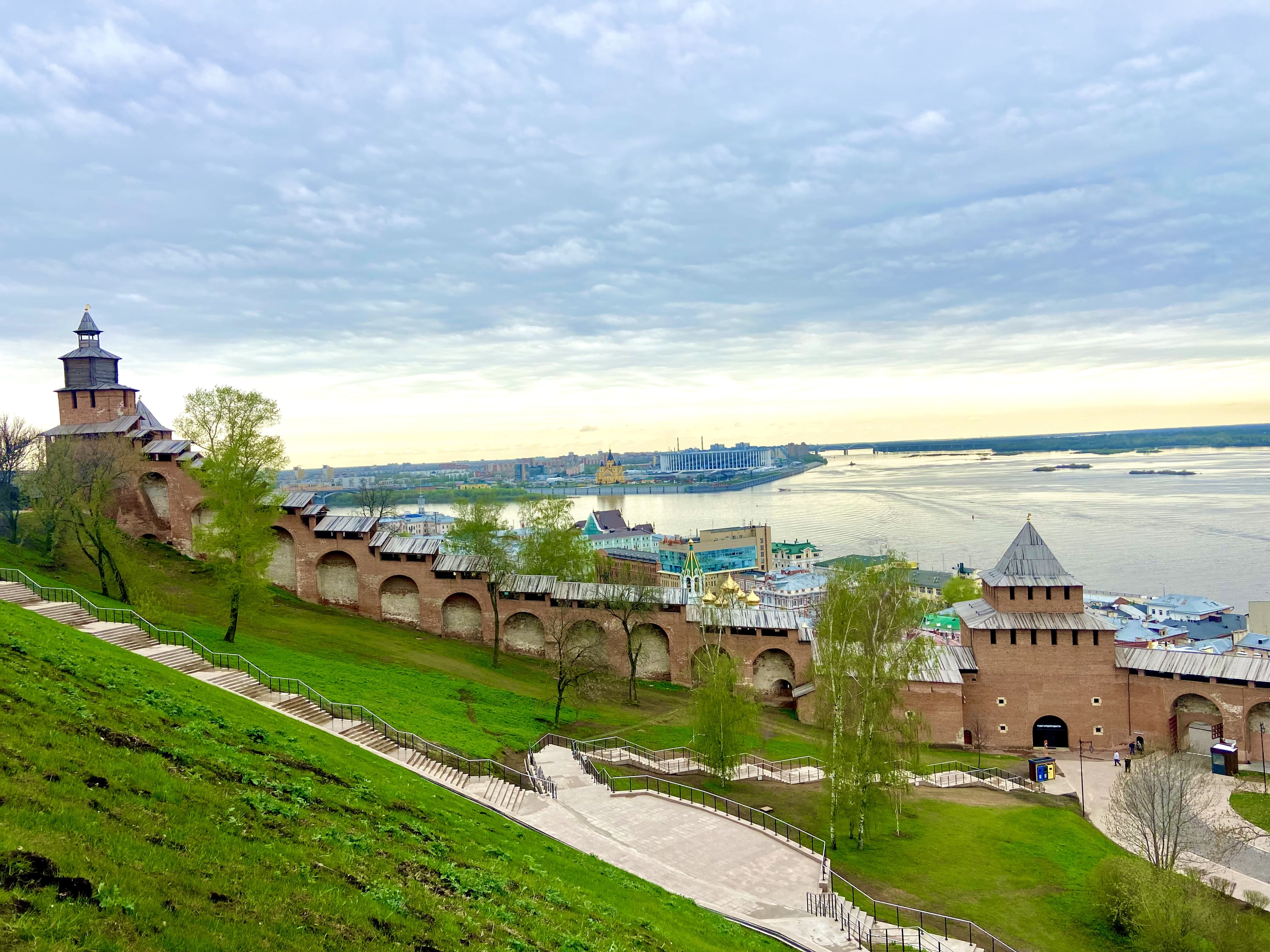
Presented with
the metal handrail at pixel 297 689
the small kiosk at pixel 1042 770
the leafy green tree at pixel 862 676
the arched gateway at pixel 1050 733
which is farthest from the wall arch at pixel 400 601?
the arched gateway at pixel 1050 733

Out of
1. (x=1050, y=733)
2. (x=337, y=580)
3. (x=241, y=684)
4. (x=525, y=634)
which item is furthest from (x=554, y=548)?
(x=1050, y=733)

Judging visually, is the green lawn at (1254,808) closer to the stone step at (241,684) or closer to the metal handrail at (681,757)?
the metal handrail at (681,757)

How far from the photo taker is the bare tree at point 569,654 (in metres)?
26.2

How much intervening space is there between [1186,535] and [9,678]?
353 ft

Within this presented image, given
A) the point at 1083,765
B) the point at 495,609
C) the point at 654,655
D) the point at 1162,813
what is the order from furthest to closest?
the point at 654,655
the point at 495,609
the point at 1083,765
the point at 1162,813

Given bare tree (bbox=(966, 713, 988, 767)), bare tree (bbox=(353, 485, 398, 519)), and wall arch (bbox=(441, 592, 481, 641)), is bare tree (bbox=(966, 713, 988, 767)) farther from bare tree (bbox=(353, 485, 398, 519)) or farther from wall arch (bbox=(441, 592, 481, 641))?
bare tree (bbox=(353, 485, 398, 519))

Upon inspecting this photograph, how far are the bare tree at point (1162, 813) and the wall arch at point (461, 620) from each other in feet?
82.3

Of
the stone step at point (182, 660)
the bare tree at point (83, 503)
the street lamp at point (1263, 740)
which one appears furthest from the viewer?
the street lamp at point (1263, 740)

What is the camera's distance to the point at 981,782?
24781 millimetres

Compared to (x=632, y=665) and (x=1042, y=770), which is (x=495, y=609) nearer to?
(x=632, y=665)

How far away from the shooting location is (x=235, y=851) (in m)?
7.11

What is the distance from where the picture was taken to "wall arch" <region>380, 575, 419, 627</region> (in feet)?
118

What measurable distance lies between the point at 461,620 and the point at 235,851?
95.6 feet

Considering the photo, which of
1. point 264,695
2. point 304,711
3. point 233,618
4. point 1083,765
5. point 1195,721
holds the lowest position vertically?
point 1083,765
